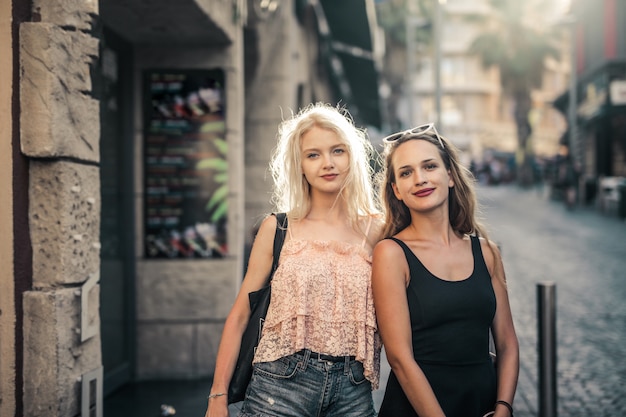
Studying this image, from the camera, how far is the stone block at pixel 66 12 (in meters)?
2.92

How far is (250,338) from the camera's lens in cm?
259

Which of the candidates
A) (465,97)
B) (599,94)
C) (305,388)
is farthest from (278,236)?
(465,97)

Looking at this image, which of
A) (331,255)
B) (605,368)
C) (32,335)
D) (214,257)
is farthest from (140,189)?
(605,368)

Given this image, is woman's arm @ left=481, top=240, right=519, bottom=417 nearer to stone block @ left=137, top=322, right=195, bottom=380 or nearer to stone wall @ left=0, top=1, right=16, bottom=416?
stone wall @ left=0, top=1, right=16, bottom=416

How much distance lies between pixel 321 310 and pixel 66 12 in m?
1.73

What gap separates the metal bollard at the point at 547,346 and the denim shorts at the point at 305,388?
1897 millimetres

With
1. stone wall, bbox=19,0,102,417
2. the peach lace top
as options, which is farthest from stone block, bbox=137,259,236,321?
the peach lace top

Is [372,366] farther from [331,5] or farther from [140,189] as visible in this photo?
[331,5]

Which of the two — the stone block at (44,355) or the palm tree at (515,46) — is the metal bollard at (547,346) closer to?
the stone block at (44,355)

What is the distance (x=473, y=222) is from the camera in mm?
2809

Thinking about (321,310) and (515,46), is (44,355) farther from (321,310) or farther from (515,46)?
(515,46)

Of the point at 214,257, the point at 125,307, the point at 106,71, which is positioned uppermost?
the point at 106,71

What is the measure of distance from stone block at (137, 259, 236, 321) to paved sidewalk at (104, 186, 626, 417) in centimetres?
57

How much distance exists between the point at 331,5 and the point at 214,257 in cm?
633
